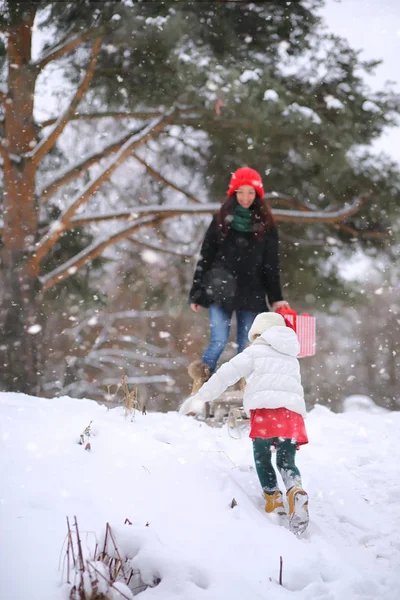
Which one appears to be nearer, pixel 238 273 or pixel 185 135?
pixel 238 273

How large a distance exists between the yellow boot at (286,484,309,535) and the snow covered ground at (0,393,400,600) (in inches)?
3.0

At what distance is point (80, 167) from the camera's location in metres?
6.73

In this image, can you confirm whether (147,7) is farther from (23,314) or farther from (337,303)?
(337,303)

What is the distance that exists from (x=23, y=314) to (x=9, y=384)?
0.88 metres

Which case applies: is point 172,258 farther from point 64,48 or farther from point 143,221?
point 64,48

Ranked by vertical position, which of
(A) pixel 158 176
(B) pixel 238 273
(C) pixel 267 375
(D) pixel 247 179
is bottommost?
(C) pixel 267 375

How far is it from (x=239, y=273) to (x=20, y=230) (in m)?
3.45

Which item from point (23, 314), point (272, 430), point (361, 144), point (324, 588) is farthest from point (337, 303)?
point (324, 588)

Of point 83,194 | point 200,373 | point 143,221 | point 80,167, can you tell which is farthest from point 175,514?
point 80,167

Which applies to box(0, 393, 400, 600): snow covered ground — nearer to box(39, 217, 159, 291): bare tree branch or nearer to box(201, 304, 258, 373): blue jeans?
box(201, 304, 258, 373): blue jeans

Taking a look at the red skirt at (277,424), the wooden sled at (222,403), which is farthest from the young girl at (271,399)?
the wooden sled at (222,403)

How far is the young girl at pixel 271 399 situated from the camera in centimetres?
269

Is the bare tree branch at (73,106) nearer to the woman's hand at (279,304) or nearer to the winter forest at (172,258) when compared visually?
the winter forest at (172,258)

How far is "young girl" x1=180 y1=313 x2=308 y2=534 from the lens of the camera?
269 centimetres
